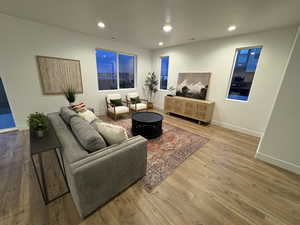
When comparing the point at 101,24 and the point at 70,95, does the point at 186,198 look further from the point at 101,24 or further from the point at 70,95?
the point at 101,24

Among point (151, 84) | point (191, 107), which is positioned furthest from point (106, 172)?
point (151, 84)

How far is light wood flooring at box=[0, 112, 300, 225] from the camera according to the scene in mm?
1342

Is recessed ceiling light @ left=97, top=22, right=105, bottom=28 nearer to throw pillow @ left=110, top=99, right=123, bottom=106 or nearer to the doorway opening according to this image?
throw pillow @ left=110, top=99, right=123, bottom=106

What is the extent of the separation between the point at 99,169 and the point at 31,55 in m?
3.73

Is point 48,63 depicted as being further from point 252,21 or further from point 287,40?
point 287,40

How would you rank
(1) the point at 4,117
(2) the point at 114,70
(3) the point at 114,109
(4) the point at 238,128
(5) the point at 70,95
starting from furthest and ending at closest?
(2) the point at 114,70
(3) the point at 114,109
(1) the point at 4,117
(4) the point at 238,128
(5) the point at 70,95

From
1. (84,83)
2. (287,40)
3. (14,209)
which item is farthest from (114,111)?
(287,40)

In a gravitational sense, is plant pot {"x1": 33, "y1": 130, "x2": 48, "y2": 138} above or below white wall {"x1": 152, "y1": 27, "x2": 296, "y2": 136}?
below

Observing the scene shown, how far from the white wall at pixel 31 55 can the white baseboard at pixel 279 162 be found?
198 inches

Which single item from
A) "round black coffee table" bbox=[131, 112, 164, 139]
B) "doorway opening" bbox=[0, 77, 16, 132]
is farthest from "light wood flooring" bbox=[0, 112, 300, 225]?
"doorway opening" bbox=[0, 77, 16, 132]

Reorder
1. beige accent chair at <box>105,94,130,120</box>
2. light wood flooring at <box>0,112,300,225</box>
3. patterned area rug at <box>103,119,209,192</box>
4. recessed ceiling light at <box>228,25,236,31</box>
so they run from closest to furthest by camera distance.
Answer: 1. light wood flooring at <box>0,112,300,225</box>
2. patterned area rug at <box>103,119,209,192</box>
3. recessed ceiling light at <box>228,25,236,31</box>
4. beige accent chair at <box>105,94,130,120</box>

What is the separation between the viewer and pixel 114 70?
15.7ft

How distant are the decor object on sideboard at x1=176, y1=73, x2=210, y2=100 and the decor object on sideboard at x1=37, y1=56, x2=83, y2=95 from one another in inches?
143

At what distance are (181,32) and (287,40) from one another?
7.90 ft
